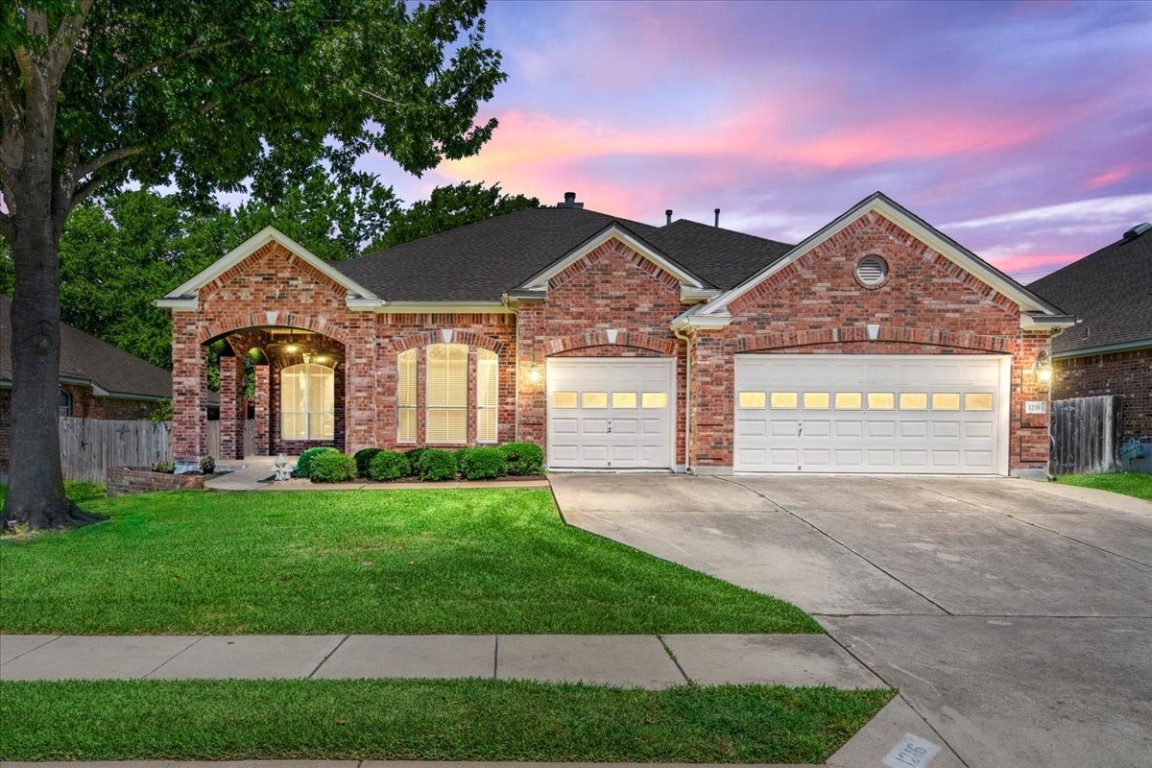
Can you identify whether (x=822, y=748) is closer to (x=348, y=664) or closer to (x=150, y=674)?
(x=348, y=664)

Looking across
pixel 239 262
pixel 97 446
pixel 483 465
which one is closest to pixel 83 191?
pixel 239 262

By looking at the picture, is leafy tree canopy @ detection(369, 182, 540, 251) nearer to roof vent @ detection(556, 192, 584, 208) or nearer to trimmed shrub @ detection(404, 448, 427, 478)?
roof vent @ detection(556, 192, 584, 208)

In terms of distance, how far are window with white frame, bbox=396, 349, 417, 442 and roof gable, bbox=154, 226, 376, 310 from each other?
1.94m

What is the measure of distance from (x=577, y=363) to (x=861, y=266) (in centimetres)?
645

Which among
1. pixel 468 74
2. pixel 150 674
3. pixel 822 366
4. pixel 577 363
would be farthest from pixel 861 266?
pixel 150 674

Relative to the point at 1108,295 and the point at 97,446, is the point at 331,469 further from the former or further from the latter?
the point at 1108,295

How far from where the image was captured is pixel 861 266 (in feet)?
47.1

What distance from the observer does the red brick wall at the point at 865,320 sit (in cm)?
1429

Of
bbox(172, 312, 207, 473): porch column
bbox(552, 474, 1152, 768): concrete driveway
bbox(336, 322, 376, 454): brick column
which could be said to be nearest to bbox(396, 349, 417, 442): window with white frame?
bbox(336, 322, 376, 454): brick column

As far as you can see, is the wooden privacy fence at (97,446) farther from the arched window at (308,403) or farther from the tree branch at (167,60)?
the tree branch at (167,60)

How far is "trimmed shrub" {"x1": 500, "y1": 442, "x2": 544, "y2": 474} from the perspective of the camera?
14.0 meters

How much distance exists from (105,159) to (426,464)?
7884 millimetres


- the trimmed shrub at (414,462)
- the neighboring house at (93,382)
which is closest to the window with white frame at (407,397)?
the trimmed shrub at (414,462)

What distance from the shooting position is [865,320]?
1437 centimetres
